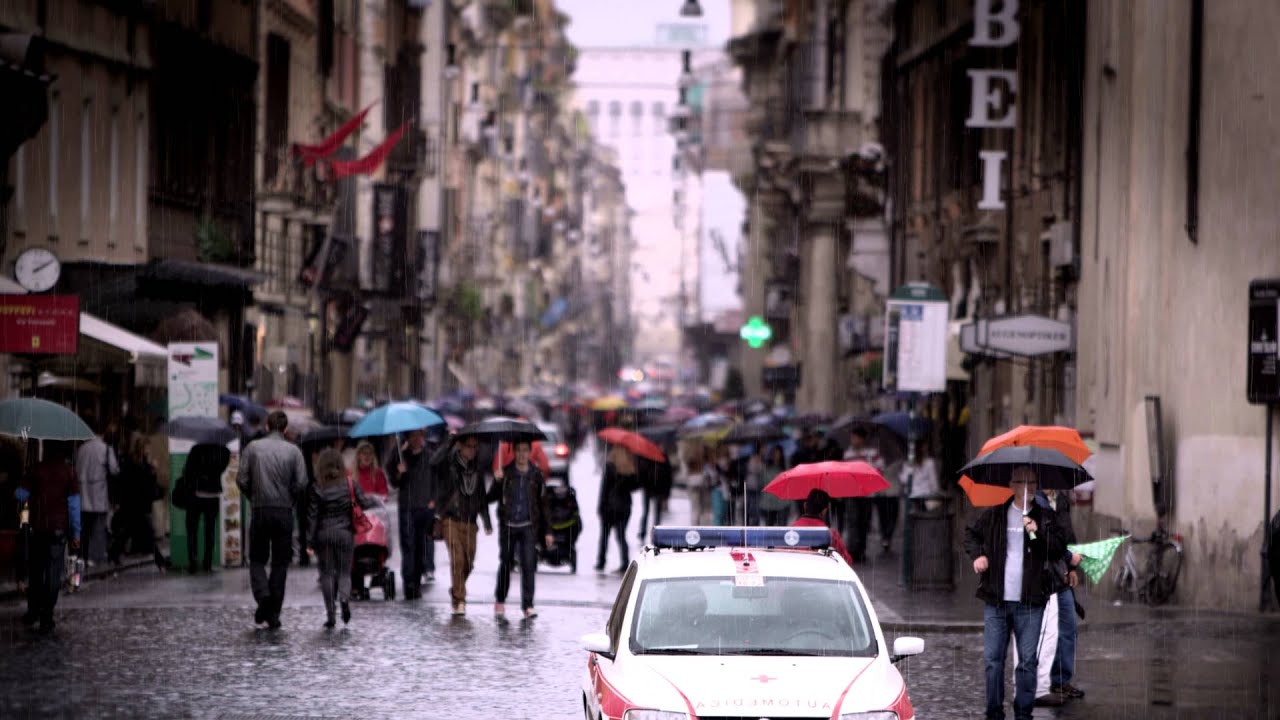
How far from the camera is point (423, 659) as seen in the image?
15977 mm

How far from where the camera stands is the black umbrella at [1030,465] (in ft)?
41.5

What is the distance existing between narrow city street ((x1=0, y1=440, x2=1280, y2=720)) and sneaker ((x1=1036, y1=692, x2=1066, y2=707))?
0.11 m

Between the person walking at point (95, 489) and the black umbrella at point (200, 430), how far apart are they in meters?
0.77

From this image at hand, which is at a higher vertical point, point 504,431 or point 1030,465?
point 1030,465

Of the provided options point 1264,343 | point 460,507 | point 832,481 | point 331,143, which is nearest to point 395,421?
point 460,507

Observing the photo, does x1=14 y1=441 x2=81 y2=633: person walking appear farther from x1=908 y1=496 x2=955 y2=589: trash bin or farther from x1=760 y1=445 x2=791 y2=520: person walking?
x1=760 y1=445 x2=791 y2=520: person walking

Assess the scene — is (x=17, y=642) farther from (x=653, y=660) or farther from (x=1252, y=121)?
(x=1252, y=121)

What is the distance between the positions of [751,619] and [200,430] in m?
14.9

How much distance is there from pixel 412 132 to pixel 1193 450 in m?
53.0

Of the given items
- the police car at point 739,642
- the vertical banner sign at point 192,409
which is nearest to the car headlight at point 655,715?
the police car at point 739,642

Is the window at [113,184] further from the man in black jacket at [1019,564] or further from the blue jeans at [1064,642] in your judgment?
the man in black jacket at [1019,564]

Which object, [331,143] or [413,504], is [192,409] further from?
[331,143]

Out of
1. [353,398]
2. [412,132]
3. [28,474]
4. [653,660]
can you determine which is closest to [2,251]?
[28,474]

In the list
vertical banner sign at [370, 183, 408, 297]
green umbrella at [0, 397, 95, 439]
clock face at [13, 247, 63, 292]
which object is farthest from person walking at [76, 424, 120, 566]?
vertical banner sign at [370, 183, 408, 297]
